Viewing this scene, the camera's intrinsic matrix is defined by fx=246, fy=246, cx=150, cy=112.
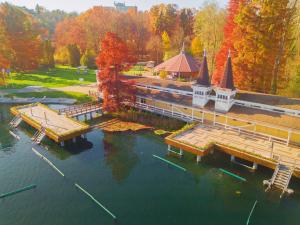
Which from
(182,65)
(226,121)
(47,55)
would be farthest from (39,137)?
(47,55)

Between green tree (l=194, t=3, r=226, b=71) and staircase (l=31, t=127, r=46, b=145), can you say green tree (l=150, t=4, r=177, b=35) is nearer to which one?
green tree (l=194, t=3, r=226, b=71)

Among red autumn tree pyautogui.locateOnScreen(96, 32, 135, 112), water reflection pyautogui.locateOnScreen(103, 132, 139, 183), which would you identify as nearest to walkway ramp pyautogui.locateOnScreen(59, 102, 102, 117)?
red autumn tree pyautogui.locateOnScreen(96, 32, 135, 112)

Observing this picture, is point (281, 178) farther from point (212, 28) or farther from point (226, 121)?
point (212, 28)

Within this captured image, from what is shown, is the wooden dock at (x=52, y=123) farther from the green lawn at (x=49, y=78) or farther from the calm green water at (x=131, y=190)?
the green lawn at (x=49, y=78)

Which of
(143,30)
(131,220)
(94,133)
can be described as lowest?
(131,220)

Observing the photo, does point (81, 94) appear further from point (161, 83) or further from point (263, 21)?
point (263, 21)

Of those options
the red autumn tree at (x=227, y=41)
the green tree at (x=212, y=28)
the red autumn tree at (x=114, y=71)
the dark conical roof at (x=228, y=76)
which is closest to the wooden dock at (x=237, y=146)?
the dark conical roof at (x=228, y=76)

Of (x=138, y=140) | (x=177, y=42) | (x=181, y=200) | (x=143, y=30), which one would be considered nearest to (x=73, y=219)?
(x=181, y=200)
